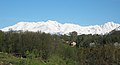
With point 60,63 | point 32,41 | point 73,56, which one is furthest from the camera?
point 32,41

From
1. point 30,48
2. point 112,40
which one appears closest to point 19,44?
point 30,48

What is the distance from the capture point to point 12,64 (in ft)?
155

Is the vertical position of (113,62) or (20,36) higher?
(20,36)

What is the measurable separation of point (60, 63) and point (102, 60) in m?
12.9

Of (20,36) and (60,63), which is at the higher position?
(20,36)

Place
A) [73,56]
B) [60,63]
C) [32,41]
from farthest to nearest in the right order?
[32,41]
[73,56]
[60,63]

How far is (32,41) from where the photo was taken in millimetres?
86188

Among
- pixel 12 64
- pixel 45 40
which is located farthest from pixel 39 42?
pixel 12 64

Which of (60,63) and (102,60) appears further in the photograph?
(102,60)

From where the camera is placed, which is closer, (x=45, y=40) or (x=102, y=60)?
(x=102, y=60)

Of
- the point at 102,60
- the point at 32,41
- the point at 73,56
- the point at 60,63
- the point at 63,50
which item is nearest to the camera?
the point at 60,63

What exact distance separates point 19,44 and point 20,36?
A: 175 inches

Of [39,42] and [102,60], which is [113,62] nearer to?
[102,60]

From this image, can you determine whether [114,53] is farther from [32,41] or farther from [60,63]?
[32,41]
